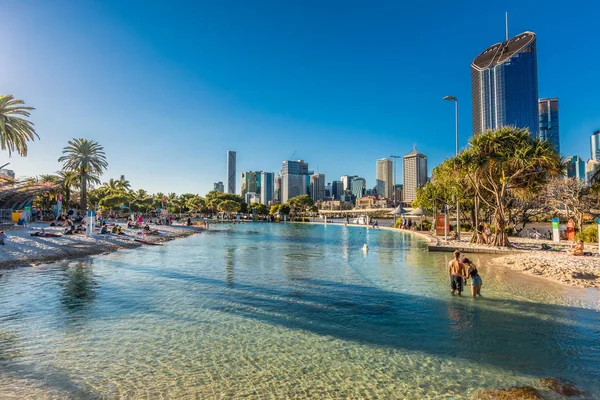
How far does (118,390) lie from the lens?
19.5 ft

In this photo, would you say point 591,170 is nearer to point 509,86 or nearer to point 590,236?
point 509,86

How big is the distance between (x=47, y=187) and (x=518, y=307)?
65004 mm

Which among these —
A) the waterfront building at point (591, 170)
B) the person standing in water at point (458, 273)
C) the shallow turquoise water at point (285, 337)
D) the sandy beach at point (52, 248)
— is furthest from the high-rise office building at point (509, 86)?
the shallow turquoise water at point (285, 337)

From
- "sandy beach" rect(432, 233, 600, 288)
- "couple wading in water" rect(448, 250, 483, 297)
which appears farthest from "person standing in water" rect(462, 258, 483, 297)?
"sandy beach" rect(432, 233, 600, 288)

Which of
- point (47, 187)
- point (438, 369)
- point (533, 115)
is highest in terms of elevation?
point (533, 115)

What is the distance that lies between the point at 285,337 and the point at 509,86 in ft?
706

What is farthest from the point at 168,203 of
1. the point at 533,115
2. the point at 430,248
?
the point at 533,115

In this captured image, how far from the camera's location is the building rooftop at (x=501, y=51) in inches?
6629

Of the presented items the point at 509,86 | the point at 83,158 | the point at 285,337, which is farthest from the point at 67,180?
the point at 509,86

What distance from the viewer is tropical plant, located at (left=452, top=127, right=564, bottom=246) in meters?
25.1

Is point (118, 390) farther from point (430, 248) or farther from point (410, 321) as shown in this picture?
point (430, 248)

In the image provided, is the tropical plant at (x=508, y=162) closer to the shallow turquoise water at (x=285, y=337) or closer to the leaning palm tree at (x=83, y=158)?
the shallow turquoise water at (x=285, y=337)

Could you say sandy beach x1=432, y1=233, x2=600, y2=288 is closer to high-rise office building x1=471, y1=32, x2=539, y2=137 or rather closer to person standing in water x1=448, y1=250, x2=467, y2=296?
person standing in water x1=448, y1=250, x2=467, y2=296

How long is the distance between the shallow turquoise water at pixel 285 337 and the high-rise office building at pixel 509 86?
190 m
